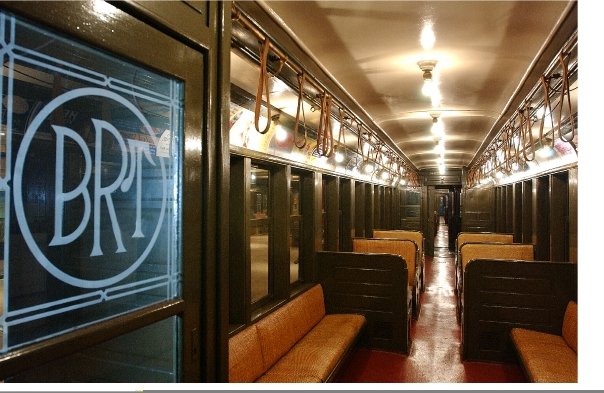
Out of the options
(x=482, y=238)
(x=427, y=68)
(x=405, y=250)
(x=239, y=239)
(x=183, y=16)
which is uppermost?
(x=427, y=68)

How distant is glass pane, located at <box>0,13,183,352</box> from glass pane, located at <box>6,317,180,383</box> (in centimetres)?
14

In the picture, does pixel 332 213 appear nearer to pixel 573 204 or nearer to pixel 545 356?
pixel 573 204

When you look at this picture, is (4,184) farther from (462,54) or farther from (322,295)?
(322,295)

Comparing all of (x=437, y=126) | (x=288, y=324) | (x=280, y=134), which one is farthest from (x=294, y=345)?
(x=437, y=126)

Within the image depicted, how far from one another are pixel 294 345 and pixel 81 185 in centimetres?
337

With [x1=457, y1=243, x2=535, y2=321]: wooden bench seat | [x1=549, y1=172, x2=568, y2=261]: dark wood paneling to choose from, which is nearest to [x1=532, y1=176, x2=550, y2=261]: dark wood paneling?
[x1=457, y1=243, x2=535, y2=321]: wooden bench seat

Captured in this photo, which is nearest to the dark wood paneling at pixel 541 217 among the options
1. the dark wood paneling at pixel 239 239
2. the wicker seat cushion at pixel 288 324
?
the wicker seat cushion at pixel 288 324

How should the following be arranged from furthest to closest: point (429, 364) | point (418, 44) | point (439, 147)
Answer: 1. point (439, 147)
2. point (429, 364)
3. point (418, 44)

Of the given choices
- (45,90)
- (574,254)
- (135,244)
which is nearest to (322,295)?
(574,254)

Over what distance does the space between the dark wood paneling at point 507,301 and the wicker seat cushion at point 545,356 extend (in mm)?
180

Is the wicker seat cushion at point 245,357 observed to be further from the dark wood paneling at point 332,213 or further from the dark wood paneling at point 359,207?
the dark wood paneling at point 359,207

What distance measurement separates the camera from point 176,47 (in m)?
1.58

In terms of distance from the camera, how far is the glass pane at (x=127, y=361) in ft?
4.73

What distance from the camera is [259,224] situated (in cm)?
604
